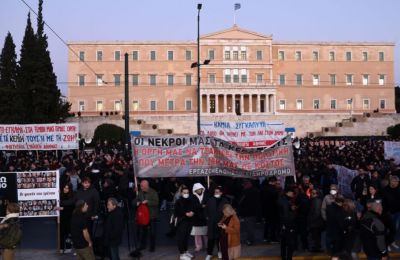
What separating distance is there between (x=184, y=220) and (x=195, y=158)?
79.0 inches

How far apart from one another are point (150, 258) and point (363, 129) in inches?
2019

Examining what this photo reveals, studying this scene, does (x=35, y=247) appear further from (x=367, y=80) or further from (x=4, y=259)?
(x=367, y=80)

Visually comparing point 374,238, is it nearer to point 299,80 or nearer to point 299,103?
point 299,103

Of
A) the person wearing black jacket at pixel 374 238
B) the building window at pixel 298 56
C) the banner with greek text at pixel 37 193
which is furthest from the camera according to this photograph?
the building window at pixel 298 56

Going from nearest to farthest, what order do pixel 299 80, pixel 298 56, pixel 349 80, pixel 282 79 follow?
pixel 282 79 → pixel 299 80 → pixel 298 56 → pixel 349 80

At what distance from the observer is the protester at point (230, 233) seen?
8.73 m

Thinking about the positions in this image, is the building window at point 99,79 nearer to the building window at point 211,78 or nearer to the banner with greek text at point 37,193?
the building window at point 211,78

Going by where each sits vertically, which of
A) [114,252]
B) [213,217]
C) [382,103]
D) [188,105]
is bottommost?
[114,252]

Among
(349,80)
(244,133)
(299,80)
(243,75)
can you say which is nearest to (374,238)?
(244,133)

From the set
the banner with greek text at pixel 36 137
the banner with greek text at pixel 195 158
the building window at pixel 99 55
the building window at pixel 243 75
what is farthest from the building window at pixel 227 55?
the banner with greek text at pixel 195 158

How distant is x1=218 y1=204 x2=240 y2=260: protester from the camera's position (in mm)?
8727

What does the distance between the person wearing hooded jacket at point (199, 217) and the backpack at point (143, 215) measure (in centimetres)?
91

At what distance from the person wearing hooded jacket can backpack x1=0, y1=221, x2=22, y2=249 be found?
3407 mm

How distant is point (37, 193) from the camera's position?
10867 millimetres
